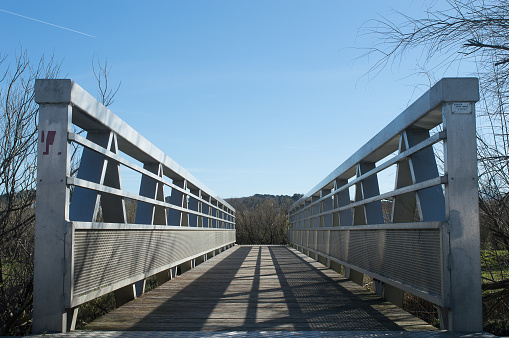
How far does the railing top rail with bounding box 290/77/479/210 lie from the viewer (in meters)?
3.03

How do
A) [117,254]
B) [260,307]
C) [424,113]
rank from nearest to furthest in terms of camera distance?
[424,113] → [117,254] → [260,307]

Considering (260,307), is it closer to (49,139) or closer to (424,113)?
(424,113)

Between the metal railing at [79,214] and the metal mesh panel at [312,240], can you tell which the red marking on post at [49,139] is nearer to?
the metal railing at [79,214]

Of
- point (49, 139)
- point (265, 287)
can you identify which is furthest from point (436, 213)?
point (265, 287)

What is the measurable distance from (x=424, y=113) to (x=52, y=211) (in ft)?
8.23

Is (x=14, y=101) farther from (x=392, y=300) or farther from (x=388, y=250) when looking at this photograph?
(x=392, y=300)

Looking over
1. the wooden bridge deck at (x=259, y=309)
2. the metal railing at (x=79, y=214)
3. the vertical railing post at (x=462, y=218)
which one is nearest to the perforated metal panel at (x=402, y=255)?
the vertical railing post at (x=462, y=218)

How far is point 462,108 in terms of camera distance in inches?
120

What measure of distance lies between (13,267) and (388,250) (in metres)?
3.22

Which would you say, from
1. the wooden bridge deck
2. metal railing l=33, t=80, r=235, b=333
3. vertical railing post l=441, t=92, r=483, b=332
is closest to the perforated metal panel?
vertical railing post l=441, t=92, r=483, b=332

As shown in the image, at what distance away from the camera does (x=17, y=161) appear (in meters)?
4.57

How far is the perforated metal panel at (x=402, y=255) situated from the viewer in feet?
10.3

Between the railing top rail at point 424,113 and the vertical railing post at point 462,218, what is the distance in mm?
28

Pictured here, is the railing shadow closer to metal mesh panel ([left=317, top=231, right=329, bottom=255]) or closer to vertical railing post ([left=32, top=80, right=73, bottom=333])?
vertical railing post ([left=32, top=80, right=73, bottom=333])
